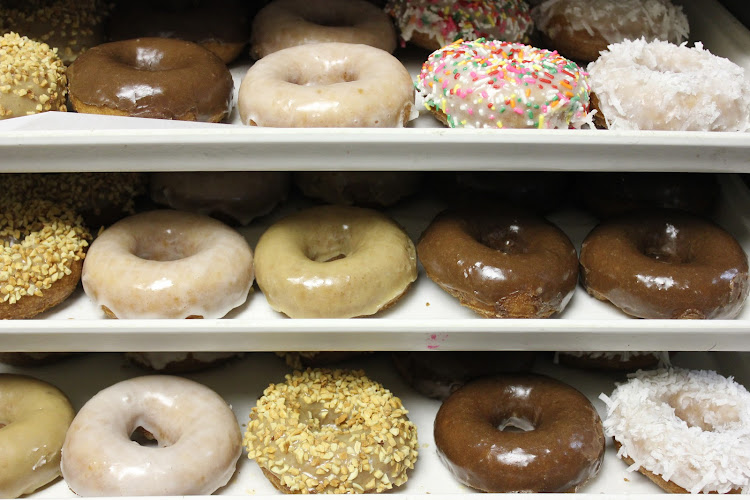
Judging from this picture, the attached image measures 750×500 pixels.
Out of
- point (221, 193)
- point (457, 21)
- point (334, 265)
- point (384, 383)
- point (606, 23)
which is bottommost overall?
point (384, 383)

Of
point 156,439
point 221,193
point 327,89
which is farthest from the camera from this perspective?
point 221,193

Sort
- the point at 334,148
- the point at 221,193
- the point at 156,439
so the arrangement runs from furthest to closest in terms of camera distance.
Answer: the point at 221,193
the point at 156,439
the point at 334,148

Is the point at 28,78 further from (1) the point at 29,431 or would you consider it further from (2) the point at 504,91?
(2) the point at 504,91

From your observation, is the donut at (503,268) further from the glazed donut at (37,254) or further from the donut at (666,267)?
the glazed donut at (37,254)

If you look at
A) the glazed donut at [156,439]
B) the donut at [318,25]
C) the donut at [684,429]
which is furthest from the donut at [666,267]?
the glazed donut at [156,439]

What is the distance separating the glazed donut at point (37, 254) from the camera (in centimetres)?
146

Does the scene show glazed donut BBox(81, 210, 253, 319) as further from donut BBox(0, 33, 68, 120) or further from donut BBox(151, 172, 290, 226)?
donut BBox(0, 33, 68, 120)

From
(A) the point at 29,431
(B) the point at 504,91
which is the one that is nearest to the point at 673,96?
(B) the point at 504,91

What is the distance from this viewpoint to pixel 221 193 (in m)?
1.71

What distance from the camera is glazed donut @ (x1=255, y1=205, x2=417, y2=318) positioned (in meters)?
Result: 1.45

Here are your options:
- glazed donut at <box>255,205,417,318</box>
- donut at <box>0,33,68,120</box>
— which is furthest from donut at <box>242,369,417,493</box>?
donut at <box>0,33,68,120</box>

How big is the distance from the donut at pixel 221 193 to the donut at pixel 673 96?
2.56 ft

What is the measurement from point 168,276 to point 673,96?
105cm

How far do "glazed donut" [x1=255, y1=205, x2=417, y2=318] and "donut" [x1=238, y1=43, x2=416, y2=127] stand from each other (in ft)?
0.81
